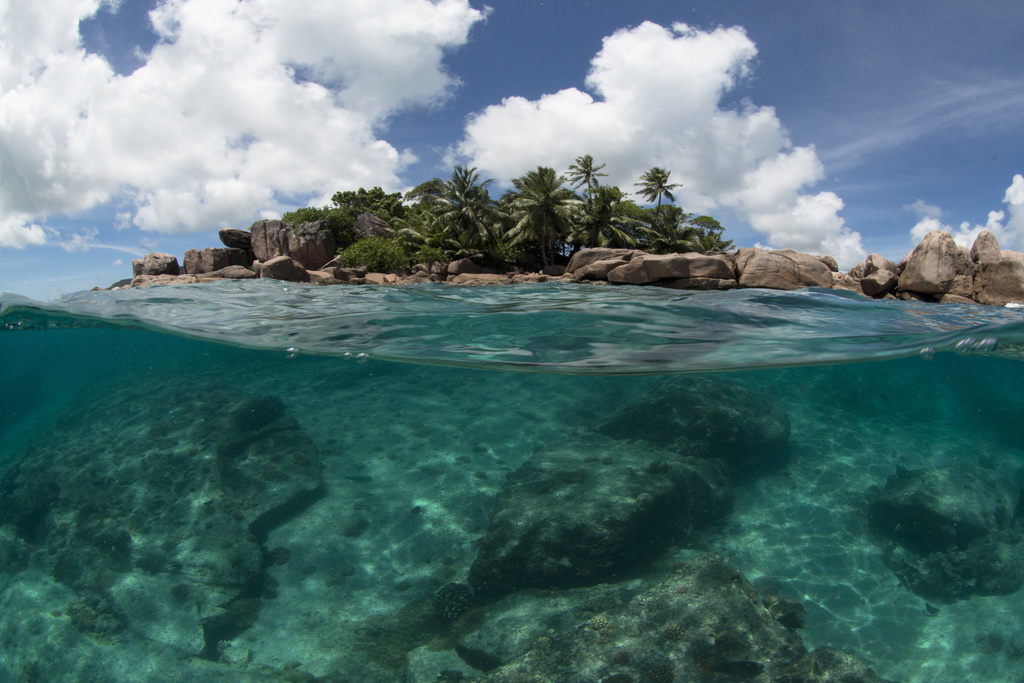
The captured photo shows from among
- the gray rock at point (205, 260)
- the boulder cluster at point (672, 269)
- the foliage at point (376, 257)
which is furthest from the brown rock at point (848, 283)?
the gray rock at point (205, 260)

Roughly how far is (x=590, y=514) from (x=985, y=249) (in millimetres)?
24198

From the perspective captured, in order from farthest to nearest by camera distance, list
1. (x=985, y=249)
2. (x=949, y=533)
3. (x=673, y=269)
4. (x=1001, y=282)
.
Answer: (x=673, y=269)
(x=985, y=249)
(x=1001, y=282)
(x=949, y=533)

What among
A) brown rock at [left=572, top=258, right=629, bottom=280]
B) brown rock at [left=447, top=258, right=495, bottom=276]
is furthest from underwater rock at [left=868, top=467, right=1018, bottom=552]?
brown rock at [left=447, top=258, right=495, bottom=276]

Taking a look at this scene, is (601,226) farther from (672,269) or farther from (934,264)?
(934,264)

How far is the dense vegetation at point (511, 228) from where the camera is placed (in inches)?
1556

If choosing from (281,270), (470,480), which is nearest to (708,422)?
(470,480)

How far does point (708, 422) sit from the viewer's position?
6.60 metres

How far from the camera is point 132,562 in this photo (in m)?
5.39

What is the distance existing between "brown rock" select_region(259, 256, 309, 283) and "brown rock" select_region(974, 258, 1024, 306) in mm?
31824

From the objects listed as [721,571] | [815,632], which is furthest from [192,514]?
[815,632]

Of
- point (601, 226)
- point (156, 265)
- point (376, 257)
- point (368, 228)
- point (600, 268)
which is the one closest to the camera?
point (600, 268)

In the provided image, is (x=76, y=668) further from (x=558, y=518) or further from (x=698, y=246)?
(x=698, y=246)

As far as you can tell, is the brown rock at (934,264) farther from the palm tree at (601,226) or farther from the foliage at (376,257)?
the foliage at (376,257)

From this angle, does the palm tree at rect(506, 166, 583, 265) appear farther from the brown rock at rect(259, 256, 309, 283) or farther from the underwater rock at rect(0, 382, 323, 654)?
the underwater rock at rect(0, 382, 323, 654)
